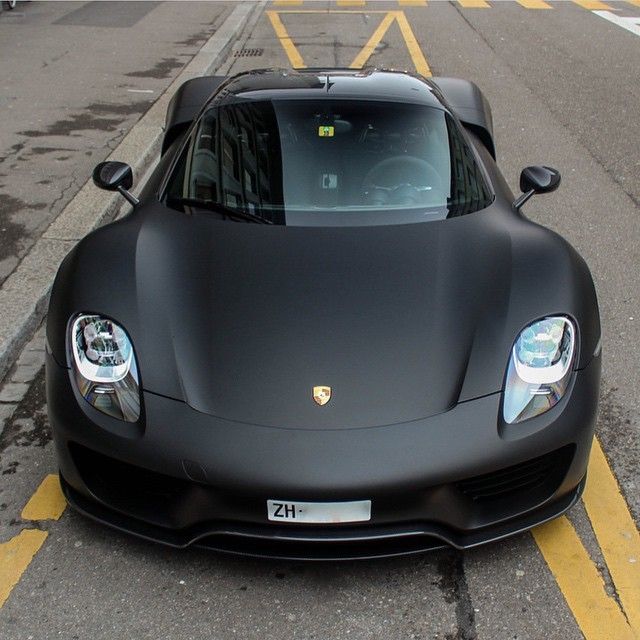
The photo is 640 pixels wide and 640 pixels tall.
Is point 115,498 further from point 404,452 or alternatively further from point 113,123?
point 113,123

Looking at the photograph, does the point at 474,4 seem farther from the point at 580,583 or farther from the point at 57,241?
the point at 580,583

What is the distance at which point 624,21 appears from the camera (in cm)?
1678

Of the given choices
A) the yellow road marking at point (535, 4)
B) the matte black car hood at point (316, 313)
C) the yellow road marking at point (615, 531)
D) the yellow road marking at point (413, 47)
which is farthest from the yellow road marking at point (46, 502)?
the yellow road marking at point (535, 4)

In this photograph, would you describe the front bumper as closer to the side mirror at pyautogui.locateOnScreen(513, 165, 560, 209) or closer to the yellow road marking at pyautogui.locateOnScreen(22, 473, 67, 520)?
the yellow road marking at pyautogui.locateOnScreen(22, 473, 67, 520)

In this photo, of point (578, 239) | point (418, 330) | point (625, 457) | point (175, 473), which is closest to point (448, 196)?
point (418, 330)

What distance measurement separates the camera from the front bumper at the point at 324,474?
2.68 metres

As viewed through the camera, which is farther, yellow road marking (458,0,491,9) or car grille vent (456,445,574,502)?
yellow road marking (458,0,491,9)

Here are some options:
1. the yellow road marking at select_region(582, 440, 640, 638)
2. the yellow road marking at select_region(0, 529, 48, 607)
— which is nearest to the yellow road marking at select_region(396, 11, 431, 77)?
the yellow road marking at select_region(582, 440, 640, 638)

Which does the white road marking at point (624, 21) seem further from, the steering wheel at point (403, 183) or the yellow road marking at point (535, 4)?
the steering wheel at point (403, 183)

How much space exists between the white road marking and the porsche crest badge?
14.4 meters

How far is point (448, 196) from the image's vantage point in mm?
3854

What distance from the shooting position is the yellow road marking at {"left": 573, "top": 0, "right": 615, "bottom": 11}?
722 inches

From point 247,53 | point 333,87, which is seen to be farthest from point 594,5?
point 333,87

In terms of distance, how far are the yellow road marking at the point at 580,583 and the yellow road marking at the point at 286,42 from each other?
8.57 m
